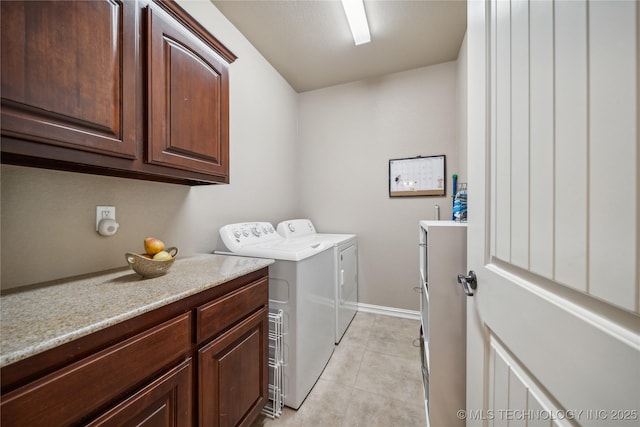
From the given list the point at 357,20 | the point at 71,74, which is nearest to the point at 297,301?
the point at 71,74

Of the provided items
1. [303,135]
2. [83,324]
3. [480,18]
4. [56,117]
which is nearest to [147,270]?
[83,324]

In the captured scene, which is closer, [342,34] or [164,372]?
[164,372]

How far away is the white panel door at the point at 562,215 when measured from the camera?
0.32 meters

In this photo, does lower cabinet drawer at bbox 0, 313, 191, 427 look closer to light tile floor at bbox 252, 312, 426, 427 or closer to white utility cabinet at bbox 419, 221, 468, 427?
light tile floor at bbox 252, 312, 426, 427

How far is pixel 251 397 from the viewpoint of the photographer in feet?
3.89

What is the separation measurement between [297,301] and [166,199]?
1.02 meters

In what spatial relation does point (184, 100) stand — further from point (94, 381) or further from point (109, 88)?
point (94, 381)

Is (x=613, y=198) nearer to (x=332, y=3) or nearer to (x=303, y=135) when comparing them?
(x=332, y=3)

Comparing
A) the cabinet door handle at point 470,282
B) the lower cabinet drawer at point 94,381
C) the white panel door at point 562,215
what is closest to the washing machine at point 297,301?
the lower cabinet drawer at point 94,381

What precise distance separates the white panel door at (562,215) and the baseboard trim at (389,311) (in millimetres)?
1995

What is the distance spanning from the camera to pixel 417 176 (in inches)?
101

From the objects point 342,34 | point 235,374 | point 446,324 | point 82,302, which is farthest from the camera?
point 342,34

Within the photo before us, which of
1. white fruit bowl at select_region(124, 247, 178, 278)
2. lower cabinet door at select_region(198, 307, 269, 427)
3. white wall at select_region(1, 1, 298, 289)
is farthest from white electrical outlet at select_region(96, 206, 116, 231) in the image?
lower cabinet door at select_region(198, 307, 269, 427)

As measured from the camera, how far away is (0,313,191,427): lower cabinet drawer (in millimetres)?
494
